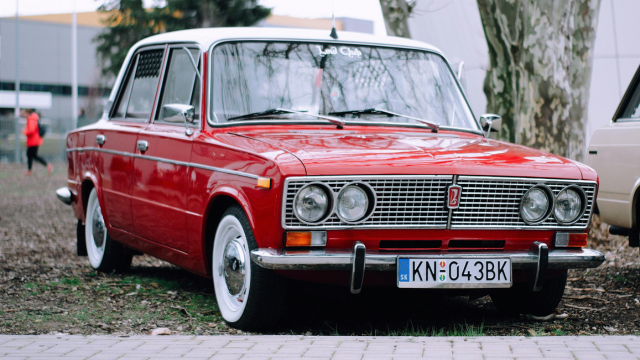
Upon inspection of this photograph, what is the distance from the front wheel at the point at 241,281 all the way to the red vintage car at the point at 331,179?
0.01 meters

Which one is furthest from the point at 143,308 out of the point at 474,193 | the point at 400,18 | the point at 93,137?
the point at 400,18

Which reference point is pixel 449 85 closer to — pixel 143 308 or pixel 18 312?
pixel 143 308

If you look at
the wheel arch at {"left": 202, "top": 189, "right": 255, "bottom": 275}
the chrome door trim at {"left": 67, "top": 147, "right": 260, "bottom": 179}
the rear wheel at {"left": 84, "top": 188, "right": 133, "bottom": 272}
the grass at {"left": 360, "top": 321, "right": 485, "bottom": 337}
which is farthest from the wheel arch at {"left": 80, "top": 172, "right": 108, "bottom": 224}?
the grass at {"left": 360, "top": 321, "right": 485, "bottom": 337}

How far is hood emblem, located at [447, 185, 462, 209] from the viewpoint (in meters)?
4.44

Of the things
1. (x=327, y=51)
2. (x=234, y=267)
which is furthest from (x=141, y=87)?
(x=234, y=267)

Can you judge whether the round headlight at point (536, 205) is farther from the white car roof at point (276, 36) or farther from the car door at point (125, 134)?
the car door at point (125, 134)

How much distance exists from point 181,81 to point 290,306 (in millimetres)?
1743

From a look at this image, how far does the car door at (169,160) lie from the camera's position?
5.39 m

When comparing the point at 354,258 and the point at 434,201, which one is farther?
the point at 434,201

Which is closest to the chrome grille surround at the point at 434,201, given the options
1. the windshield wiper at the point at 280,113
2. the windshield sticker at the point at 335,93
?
the windshield wiper at the point at 280,113

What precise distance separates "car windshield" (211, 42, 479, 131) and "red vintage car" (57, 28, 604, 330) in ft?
0.03

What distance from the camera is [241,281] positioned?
4773mm

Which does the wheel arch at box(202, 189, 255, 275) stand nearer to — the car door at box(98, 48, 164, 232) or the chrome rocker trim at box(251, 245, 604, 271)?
the chrome rocker trim at box(251, 245, 604, 271)

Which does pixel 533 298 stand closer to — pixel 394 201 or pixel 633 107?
pixel 394 201
